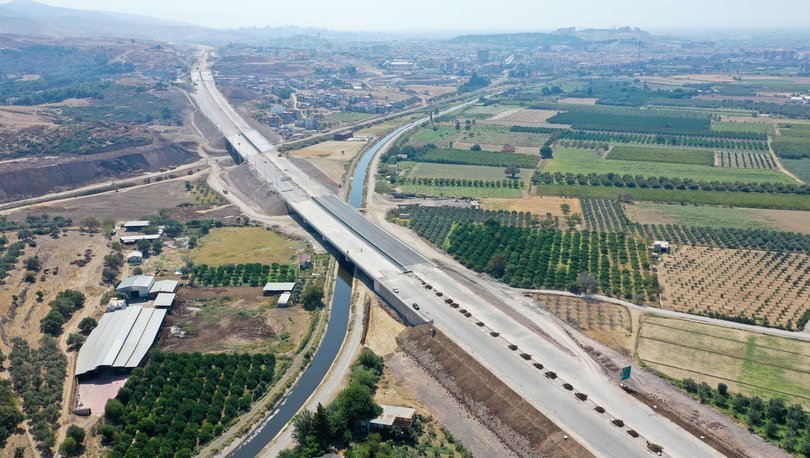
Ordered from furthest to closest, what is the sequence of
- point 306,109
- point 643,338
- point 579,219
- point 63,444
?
point 306,109 < point 579,219 < point 643,338 < point 63,444

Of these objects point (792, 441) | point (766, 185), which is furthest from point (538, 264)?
point (766, 185)

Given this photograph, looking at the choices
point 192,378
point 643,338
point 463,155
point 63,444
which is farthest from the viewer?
point 463,155

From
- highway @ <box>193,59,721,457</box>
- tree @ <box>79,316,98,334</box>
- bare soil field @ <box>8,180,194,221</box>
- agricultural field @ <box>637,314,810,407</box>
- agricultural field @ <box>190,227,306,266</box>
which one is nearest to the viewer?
highway @ <box>193,59,721,457</box>

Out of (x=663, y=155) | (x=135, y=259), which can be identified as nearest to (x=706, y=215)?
(x=663, y=155)

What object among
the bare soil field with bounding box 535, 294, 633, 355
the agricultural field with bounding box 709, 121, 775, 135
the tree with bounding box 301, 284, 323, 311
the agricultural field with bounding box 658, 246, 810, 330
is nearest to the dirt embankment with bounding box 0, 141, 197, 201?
the tree with bounding box 301, 284, 323, 311

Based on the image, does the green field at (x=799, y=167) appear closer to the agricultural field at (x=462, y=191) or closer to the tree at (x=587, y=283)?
the agricultural field at (x=462, y=191)

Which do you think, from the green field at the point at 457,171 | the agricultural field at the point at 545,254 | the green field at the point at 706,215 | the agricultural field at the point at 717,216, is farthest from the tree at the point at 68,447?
the green field at the point at 457,171

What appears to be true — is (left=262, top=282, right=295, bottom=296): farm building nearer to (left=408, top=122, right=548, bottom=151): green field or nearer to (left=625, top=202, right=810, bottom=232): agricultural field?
(left=625, top=202, right=810, bottom=232): agricultural field

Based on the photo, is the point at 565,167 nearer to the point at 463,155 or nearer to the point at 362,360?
the point at 463,155

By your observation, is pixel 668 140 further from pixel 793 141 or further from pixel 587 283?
pixel 587 283
